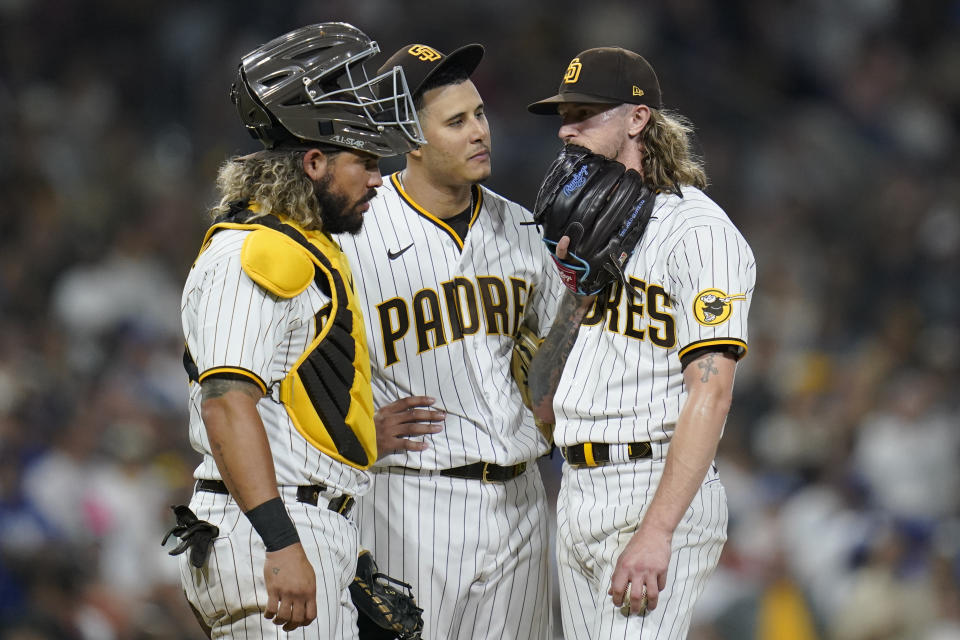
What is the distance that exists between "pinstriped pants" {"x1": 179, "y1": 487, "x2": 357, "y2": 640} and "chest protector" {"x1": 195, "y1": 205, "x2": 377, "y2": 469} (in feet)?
0.53

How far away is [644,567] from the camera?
113 inches

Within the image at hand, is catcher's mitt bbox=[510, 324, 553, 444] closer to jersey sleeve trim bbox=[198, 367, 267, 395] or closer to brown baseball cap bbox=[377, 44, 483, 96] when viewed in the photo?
brown baseball cap bbox=[377, 44, 483, 96]

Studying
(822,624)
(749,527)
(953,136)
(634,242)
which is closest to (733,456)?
(749,527)

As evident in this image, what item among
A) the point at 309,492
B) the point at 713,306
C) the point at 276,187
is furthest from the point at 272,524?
the point at 713,306

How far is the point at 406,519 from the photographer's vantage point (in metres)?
3.55

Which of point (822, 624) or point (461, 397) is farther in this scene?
point (822, 624)

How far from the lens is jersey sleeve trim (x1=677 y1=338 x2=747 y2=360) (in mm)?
2924

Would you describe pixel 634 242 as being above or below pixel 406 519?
above

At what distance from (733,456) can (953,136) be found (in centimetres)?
338

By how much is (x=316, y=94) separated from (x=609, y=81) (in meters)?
0.81

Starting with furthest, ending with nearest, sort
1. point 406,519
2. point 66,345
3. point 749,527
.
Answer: point 66,345 → point 749,527 → point 406,519

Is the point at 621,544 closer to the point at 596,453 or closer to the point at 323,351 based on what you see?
the point at 596,453

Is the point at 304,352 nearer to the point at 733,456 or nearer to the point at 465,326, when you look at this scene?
the point at 465,326

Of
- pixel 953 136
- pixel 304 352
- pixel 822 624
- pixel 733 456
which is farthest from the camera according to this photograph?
pixel 953 136
